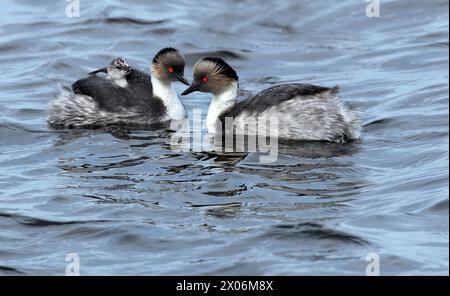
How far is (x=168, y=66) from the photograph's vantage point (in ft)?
41.3

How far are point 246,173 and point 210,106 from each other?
6.17 feet

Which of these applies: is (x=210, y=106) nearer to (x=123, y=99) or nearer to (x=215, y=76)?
(x=215, y=76)

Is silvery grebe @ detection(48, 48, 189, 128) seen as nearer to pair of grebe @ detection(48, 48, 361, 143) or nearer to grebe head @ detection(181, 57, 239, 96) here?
pair of grebe @ detection(48, 48, 361, 143)

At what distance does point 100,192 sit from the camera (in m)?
9.84

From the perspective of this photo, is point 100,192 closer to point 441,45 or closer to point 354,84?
point 354,84

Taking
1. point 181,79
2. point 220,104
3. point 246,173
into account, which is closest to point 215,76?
point 220,104

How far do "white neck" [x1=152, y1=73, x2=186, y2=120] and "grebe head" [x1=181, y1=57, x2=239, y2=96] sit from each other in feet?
2.41

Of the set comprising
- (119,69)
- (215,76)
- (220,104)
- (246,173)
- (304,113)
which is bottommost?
(246,173)

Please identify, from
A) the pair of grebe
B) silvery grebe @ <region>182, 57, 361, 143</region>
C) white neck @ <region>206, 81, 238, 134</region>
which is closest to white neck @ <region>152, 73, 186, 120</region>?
the pair of grebe

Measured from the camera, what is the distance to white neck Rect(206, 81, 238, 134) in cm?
1184

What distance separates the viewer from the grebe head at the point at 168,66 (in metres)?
12.6

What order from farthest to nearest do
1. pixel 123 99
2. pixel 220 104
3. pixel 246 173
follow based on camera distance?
1. pixel 123 99
2. pixel 220 104
3. pixel 246 173

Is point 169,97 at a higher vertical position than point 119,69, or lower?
lower

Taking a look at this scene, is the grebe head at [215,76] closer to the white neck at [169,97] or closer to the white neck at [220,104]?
the white neck at [220,104]
